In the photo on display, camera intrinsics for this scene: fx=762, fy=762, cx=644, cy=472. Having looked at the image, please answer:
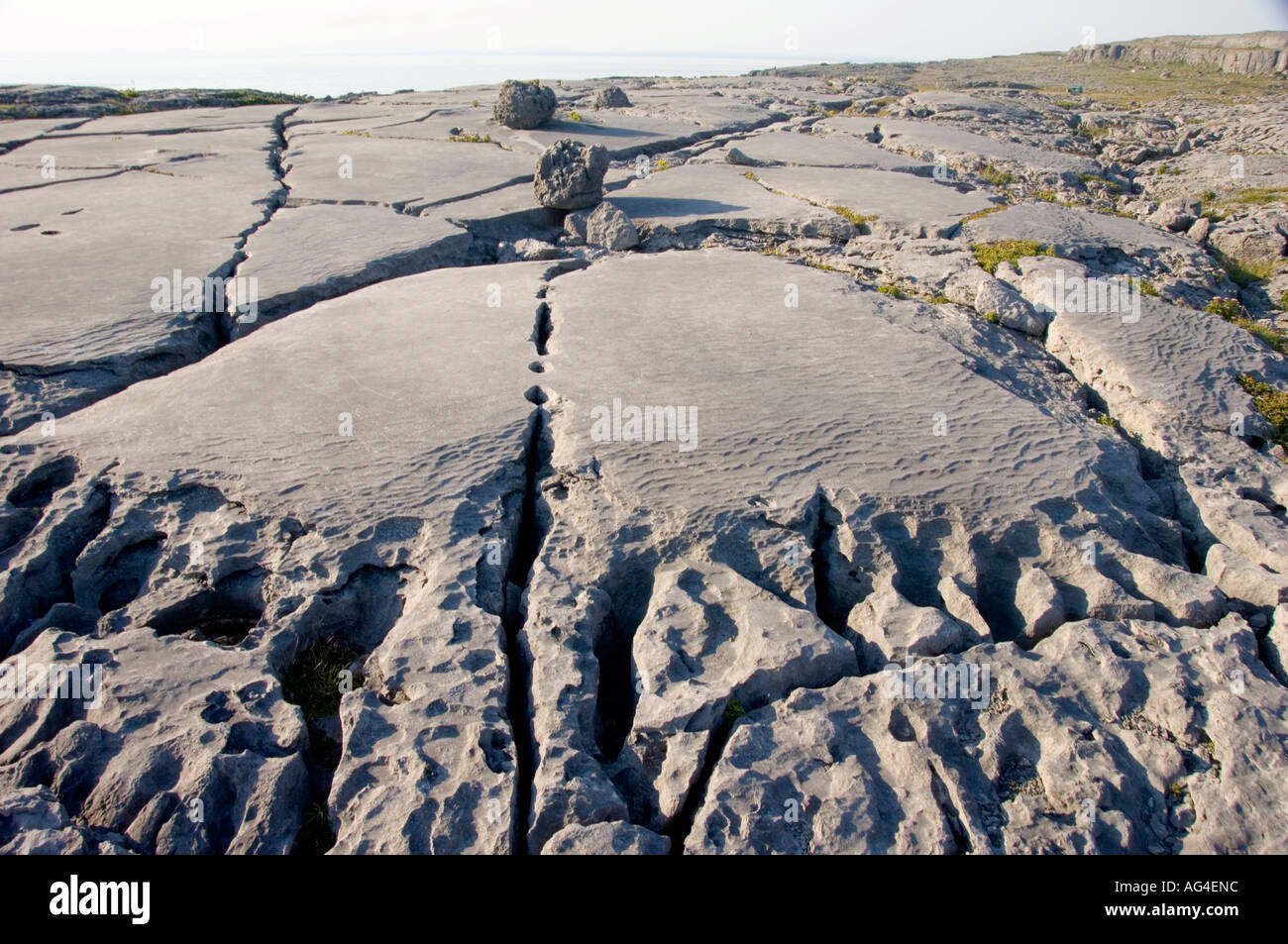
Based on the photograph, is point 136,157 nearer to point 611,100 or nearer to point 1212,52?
point 611,100

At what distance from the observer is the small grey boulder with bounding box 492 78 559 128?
15594mm

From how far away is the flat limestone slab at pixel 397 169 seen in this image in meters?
10.8

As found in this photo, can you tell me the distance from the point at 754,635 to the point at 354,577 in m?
2.15

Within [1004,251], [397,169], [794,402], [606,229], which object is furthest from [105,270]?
[1004,251]

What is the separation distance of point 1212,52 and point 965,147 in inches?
1965

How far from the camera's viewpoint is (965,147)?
15070 millimetres

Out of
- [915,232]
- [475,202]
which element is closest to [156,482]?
[475,202]

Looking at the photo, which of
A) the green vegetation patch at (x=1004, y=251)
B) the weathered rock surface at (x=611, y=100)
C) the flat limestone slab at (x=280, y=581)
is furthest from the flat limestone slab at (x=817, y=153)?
the flat limestone slab at (x=280, y=581)

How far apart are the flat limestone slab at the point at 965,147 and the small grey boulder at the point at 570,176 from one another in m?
8.03

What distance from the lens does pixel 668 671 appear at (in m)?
3.67

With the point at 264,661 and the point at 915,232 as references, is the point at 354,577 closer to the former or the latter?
the point at 264,661

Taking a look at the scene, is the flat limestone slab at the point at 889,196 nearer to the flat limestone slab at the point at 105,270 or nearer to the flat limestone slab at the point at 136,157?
the flat limestone slab at the point at 105,270

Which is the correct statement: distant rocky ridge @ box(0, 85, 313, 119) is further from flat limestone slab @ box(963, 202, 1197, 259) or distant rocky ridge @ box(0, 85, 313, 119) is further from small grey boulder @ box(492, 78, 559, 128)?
flat limestone slab @ box(963, 202, 1197, 259)
